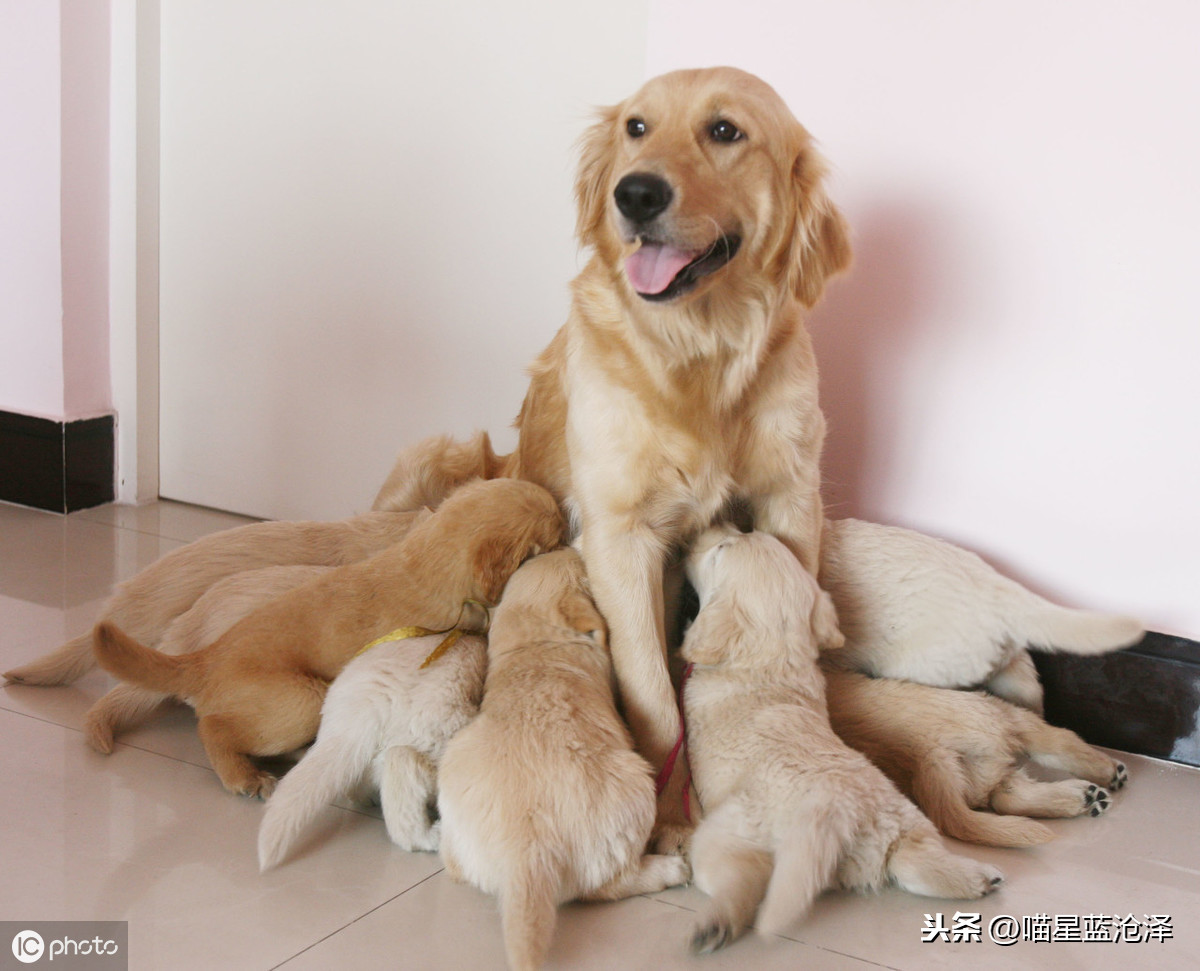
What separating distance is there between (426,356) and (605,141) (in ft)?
3.89

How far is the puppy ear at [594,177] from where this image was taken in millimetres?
2078

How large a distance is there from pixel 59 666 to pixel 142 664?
1.60ft

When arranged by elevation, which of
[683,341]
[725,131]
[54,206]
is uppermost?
[725,131]

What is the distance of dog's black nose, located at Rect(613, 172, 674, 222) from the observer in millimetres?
1759

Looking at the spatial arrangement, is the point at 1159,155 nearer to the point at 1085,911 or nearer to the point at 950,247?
the point at 950,247

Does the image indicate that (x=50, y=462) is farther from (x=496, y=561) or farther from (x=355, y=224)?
(x=496, y=561)

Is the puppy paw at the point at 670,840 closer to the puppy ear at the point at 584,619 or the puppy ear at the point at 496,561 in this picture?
the puppy ear at the point at 584,619

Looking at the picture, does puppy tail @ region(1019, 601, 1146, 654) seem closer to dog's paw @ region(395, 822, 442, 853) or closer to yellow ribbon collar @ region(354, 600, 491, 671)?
yellow ribbon collar @ region(354, 600, 491, 671)

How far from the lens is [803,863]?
4.73ft

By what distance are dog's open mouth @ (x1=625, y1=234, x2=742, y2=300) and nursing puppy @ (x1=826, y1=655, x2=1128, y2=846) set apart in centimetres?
83

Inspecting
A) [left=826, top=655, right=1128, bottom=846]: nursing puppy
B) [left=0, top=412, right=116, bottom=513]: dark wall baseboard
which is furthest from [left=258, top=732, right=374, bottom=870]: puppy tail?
[left=0, top=412, right=116, bottom=513]: dark wall baseboard

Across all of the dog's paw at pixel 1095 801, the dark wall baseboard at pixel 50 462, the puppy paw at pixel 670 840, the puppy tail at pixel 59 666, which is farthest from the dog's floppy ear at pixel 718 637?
the dark wall baseboard at pixel 50 462

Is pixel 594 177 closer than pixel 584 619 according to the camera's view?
No

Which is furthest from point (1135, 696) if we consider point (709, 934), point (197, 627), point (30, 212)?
point (30, 212)
